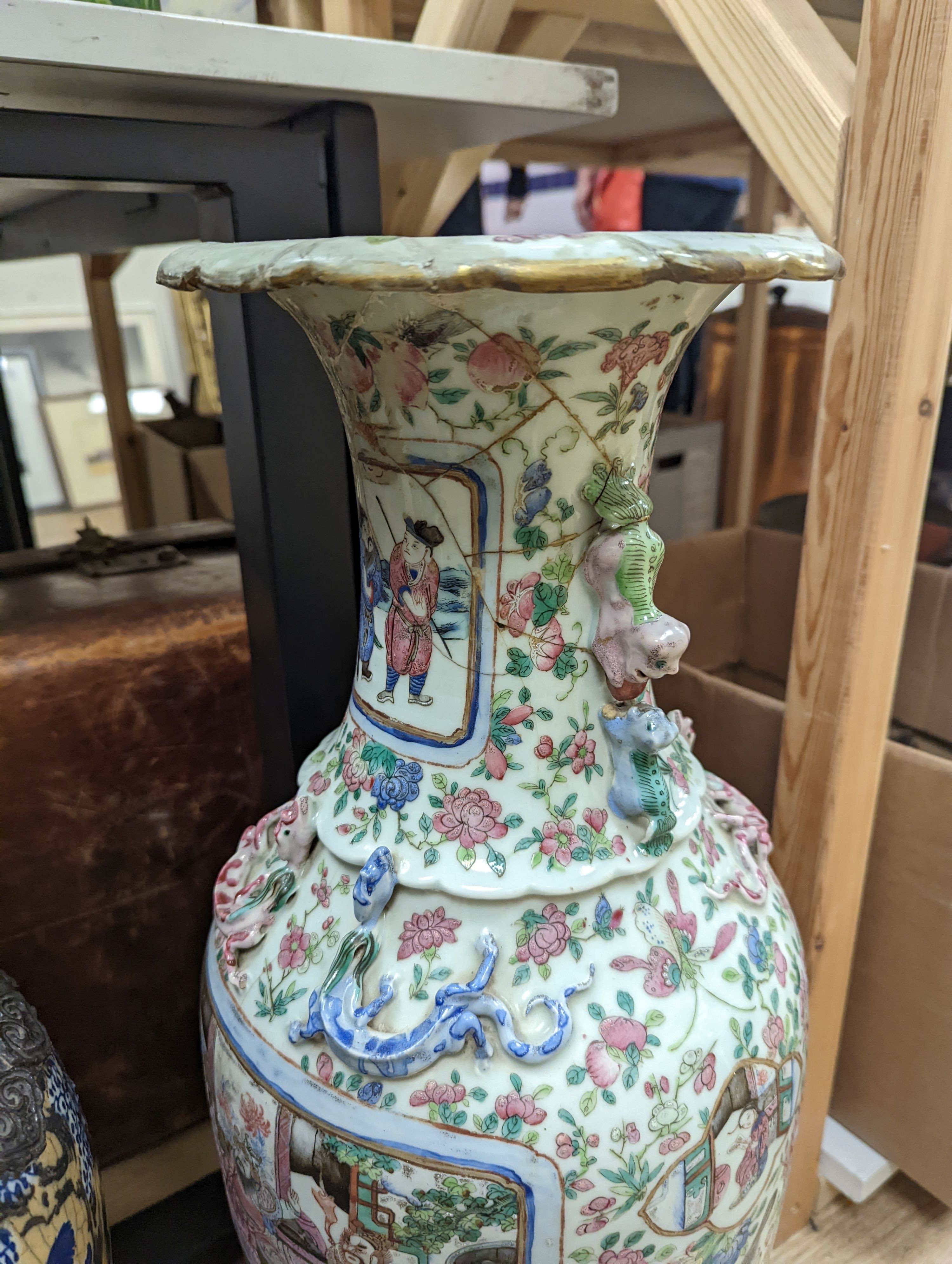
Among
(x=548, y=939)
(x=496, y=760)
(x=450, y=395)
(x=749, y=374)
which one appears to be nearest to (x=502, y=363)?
(x=450, y=395)

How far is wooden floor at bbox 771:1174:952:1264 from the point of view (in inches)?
39.5

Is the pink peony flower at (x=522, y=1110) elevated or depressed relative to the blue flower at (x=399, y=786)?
depressed

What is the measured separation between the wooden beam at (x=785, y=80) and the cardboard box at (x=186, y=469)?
1.25 meters

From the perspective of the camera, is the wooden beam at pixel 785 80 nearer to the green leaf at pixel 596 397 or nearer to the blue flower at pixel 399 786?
the green leaf at pixel 596 397

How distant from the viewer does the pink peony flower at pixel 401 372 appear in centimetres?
54

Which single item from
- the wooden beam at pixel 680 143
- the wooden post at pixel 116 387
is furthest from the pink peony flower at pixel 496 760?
the wooden post at pixel 116 387

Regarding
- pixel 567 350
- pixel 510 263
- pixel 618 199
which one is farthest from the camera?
pixel 618 199

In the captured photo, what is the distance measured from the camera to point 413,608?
0.62 metres

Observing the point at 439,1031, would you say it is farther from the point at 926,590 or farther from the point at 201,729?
the point at 926,590

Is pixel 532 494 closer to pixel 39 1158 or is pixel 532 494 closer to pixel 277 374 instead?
pixel 277 374

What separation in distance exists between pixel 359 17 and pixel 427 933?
87 centimetres

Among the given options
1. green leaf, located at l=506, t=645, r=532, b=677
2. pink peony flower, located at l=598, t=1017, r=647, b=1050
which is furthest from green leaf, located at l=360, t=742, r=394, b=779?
pink peony flower, located at l=598, t=1017, r=647, b=1050

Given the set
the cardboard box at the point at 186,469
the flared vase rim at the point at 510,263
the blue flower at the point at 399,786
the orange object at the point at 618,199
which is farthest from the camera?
the orange object at the point at 618,199

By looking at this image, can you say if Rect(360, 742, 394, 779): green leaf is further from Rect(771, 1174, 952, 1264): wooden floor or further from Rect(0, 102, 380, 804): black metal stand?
Rect(771, 1174, 952, 1264): wooden floor
